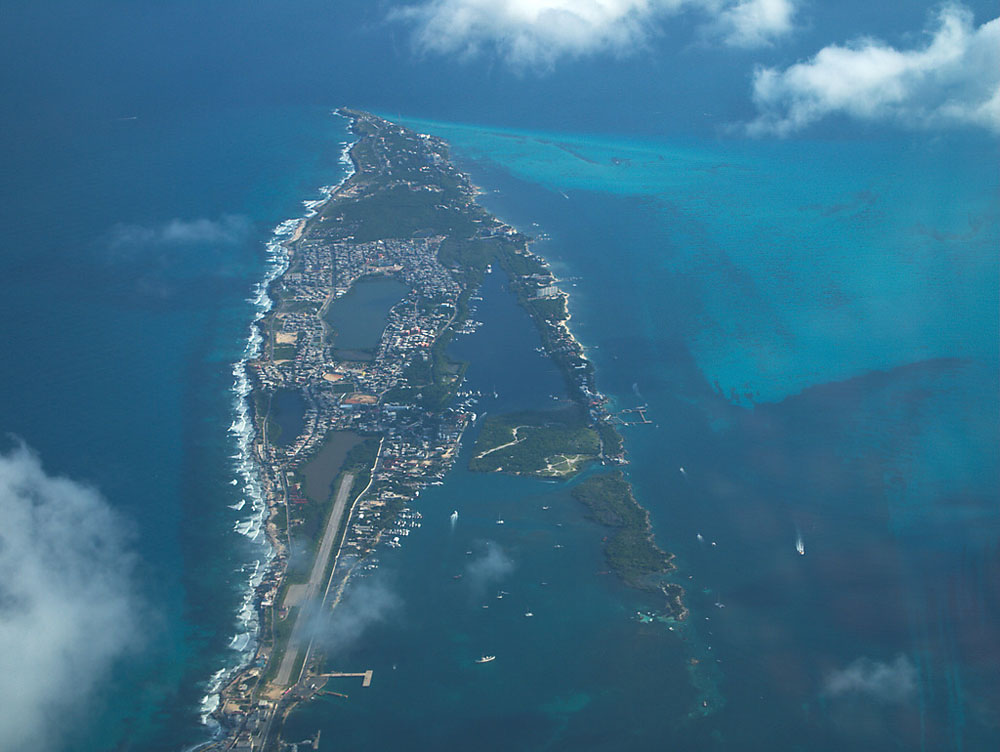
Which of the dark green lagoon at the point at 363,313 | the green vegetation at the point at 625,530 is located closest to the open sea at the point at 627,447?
the green vegetation at the point at 625,530

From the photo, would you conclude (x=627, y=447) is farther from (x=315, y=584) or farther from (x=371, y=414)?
(x=315, y=584)

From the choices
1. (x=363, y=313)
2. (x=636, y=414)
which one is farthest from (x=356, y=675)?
(x=363, y=313)

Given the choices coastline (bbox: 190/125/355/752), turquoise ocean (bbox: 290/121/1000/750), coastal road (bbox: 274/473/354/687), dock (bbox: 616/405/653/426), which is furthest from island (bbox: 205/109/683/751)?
turquoise ocean (bbox: 290/121/1000/750)

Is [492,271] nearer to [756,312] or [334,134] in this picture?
[756,312]

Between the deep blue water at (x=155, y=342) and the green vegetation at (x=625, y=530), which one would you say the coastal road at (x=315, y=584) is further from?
the green vegetation at (x=625, y=530)

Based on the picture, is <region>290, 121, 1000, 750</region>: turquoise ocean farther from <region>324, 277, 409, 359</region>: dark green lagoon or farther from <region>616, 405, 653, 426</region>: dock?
<region>324, 277, 409, 359</region>: dark green lagoon

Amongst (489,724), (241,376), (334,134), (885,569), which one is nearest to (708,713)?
(489,724)
